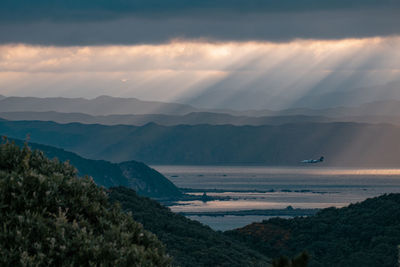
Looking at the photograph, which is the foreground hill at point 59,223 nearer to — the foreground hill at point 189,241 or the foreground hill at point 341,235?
the foreground hill at point 189,241

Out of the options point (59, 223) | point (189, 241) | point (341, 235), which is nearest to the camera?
point (59, 223)

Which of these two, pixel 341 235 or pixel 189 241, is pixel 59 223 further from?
pixel 341 235

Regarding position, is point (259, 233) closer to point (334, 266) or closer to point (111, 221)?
point (334, 266)

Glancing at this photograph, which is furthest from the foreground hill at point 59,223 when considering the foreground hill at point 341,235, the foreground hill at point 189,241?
the foreground hill at point 341,235

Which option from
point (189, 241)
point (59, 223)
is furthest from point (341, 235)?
point (59, 223)

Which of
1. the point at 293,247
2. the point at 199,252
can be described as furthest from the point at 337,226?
the point at 199,252
